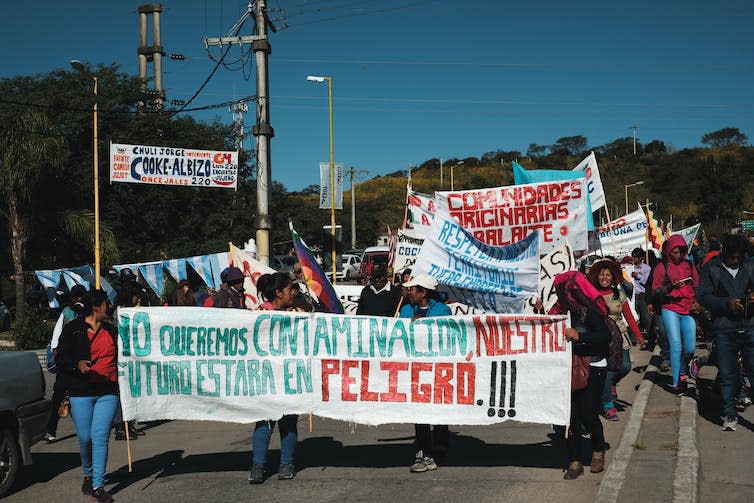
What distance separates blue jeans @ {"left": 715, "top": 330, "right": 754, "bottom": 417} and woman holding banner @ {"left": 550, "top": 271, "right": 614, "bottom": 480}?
80.1 inches

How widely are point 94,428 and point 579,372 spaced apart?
3.68 m

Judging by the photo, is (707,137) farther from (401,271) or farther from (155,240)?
(401,271)

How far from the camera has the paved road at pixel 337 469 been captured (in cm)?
625

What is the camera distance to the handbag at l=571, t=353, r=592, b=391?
6.39 m

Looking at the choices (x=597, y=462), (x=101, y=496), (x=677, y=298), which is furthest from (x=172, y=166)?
(x=597, y=462)

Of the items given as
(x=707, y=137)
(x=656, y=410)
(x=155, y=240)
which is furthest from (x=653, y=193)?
(x=656, y=410)

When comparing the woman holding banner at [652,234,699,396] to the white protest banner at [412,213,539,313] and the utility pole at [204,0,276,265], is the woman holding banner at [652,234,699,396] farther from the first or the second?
the utility pole at [204,0,276,265]

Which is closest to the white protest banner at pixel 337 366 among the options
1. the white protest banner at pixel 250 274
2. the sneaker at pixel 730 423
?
the sneaker at pixel 730 423

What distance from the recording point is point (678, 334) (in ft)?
30.8

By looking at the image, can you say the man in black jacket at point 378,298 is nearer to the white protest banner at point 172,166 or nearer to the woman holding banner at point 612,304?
the woman holding banner at point 612,304

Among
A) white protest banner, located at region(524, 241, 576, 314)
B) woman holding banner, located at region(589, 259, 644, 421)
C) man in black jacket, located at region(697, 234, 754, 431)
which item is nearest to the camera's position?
woman holding banner, located at region(589, 259, 644, 421)

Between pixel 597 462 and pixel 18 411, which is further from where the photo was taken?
pixel 18 411

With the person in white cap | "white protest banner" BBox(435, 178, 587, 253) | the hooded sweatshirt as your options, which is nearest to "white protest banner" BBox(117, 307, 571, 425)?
the person in white cap

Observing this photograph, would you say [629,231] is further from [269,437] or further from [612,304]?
[269,437]
